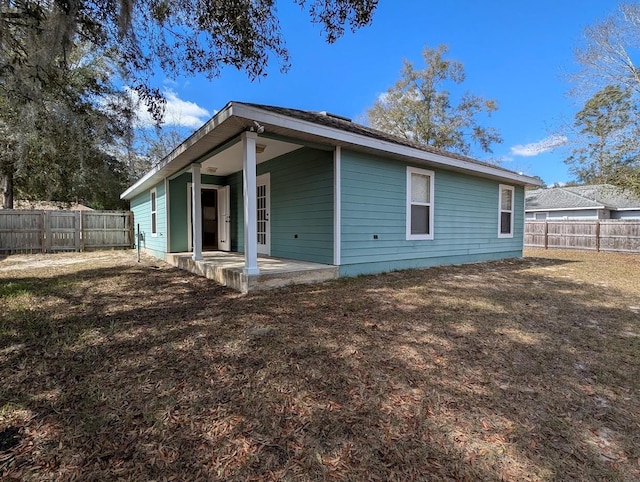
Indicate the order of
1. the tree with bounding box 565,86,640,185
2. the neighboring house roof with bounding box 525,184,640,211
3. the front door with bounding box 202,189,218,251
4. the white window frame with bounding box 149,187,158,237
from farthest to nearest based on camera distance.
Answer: the neighboring house roof with bounding box 525,184,640,211
the tree with bounding box 565,86,640,185
the white window frame with bounding box 149,187,158,237
the front door with bounding box 202,189,218,251

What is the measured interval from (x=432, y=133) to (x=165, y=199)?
1802 centimetres

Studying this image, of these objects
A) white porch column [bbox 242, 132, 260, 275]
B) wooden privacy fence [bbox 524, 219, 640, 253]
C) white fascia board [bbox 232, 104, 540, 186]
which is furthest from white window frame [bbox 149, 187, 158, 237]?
wooden privacy fence [bbox 524, 219, 640, 253]

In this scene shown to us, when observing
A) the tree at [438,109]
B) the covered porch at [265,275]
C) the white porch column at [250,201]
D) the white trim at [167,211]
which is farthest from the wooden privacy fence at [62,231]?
the tree at [438,109]

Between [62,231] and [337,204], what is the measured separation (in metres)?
11.5

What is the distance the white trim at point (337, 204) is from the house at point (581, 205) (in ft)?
61.3

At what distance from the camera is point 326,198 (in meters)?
6.00

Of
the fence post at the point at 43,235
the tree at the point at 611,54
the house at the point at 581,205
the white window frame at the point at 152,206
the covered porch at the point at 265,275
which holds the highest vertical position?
the tree at the point at 611,54

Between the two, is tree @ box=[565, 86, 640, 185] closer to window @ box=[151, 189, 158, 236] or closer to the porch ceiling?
the porch ceiling

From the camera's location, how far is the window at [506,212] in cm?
934

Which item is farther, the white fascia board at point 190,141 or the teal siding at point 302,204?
the teal siding at point 302,204

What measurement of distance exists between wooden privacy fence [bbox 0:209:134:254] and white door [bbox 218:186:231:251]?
21.3 feet

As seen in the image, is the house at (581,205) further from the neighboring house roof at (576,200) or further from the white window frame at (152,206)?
the white window frame at (152,206)

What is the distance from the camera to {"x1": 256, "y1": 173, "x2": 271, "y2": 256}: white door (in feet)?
25.3

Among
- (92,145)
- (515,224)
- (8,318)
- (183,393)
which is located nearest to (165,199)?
(92,145)
